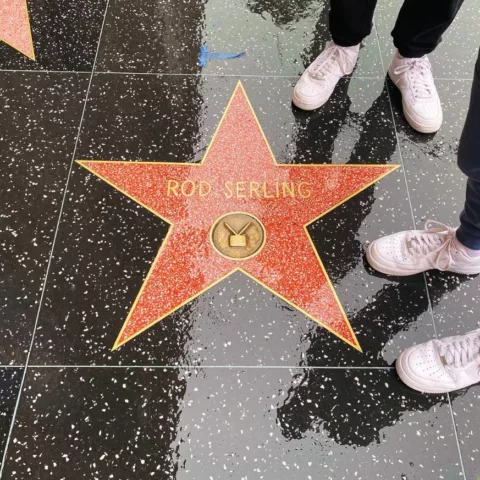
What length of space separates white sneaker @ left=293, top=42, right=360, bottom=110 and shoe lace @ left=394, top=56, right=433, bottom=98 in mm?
156

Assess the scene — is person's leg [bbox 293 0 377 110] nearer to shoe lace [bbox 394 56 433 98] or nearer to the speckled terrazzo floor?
the speckled terrazzo floor

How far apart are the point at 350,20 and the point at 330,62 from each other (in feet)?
0.53

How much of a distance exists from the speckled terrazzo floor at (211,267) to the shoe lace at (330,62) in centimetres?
8

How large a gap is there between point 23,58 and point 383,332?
1.34 meters

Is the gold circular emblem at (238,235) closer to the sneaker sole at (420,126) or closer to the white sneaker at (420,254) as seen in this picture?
the white sneaker at (420,254)

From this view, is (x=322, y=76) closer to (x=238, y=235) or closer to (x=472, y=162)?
(x=238, y=235)

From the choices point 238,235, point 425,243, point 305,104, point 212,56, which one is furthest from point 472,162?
point 212,56

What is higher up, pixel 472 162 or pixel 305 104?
pixel 472 162

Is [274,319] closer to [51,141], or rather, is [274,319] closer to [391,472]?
[391,472]

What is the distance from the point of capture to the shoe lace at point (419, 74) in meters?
1.41

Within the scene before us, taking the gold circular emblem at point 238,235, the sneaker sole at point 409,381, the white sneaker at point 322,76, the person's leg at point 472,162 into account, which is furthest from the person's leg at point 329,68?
the sneaker sole at point 409,381

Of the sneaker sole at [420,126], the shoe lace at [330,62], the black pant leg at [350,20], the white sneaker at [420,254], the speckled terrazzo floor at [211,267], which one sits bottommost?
the speckled terrazzo floor at [211,267]

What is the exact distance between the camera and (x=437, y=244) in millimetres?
1141

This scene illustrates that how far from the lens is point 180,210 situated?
1.24 m
